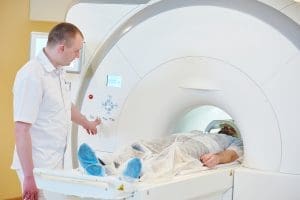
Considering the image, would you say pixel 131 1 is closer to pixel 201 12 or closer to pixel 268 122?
pixel 201 12

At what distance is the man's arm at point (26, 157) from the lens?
1866mm

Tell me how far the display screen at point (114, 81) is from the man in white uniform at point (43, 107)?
347 millimetres

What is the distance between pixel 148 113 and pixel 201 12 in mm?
518

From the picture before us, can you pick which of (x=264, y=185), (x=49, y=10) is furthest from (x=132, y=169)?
(x=49, y=10)

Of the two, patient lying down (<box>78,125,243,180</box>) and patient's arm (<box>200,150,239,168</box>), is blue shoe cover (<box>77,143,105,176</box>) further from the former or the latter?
patient's arm (<box>200,150,239,168</box>)

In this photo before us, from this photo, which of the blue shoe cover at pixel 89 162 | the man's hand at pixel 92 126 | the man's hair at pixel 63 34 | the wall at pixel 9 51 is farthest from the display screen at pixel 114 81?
the wall at pixel 9 51

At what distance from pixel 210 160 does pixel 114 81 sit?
66cm

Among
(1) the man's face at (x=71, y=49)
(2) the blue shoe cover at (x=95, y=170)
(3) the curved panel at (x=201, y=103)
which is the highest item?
(1) the man's face at (x=71, y=49)

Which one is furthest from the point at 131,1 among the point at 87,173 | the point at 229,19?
the point at 87,173

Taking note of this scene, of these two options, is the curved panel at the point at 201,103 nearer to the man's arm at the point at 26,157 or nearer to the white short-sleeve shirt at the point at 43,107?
the white short-sleeve shirt at the point at 43,107

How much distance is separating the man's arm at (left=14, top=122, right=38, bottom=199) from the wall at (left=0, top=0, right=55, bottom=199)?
1.68m

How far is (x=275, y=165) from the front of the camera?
204cm

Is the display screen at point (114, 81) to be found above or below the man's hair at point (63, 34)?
below

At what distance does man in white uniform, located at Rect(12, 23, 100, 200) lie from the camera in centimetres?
188
